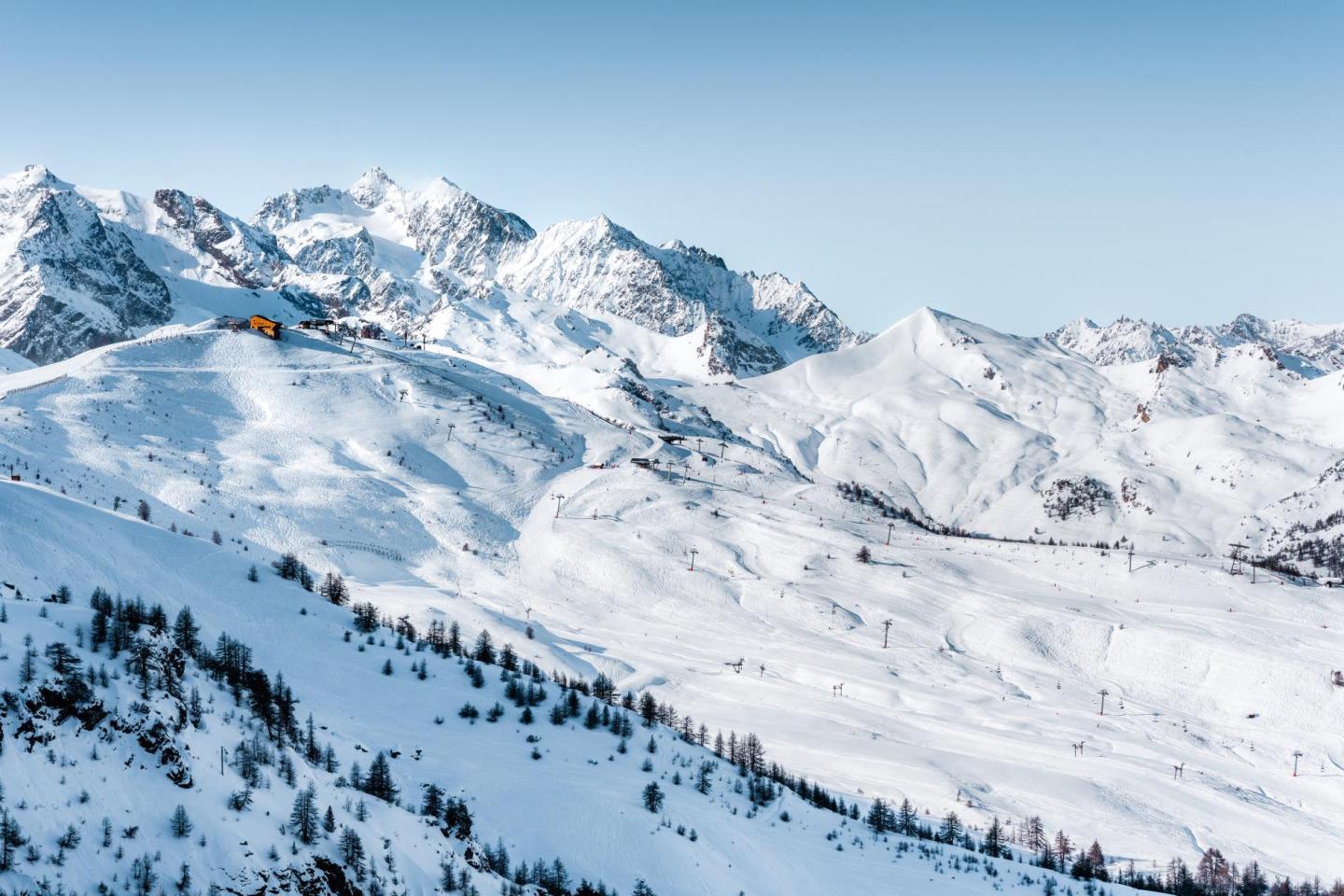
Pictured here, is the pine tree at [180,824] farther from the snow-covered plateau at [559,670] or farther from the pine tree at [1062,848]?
the pine tree at [1062,848]

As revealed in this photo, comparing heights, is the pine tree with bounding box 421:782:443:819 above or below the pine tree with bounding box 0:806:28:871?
below

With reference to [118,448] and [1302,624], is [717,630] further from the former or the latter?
[118,448]

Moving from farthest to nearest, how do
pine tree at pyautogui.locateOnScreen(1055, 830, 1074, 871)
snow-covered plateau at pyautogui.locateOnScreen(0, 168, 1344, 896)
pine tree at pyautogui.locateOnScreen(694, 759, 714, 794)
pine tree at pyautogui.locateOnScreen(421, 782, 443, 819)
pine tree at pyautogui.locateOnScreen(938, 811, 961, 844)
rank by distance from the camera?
pine tree at pyautogui.locateOnScreen(1055, 830, 1074, 871) → pine tree at pyautogui.locateOnScreen(938, 811, 961, 844) → pine tree at pyautogui.locateOnScreen(694, 759, 714, 794) → pine tree at pyautogui.locateOnScreen(421, 782, 443, 819) → snow-covered plateau at pyautogui.locateOnScreen(0, 168, 1344, 896)

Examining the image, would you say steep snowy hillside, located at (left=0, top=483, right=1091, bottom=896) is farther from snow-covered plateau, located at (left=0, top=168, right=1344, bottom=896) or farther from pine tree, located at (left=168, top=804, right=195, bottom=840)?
snow-covered plateau, located at (left=0, top=168, right=1344, bottom=896)

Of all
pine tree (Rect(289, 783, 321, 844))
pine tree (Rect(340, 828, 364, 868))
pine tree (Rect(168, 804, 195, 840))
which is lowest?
pine tree (Rect(340, 828, 364, 868))

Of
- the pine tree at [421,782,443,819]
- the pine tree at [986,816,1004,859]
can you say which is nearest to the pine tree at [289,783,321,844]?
the pine tree at [421,782,443,819]

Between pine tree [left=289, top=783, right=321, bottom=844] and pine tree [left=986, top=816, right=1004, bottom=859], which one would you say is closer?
pine tree [left=289, top=783, right=321, bottom=844]

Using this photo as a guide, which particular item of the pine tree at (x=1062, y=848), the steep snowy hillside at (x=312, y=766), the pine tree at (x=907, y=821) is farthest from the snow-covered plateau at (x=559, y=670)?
the pine tree at (x=1062, y=848)

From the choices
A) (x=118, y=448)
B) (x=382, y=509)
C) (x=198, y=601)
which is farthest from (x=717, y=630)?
(x=118, y=448)
